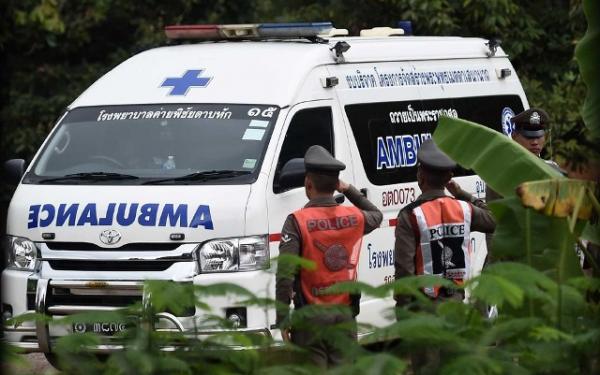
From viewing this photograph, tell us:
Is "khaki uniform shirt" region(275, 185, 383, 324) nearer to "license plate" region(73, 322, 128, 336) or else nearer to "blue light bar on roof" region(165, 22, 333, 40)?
"license plate" region(73, 322, 128, 336)

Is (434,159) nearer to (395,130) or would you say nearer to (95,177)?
(95,177)

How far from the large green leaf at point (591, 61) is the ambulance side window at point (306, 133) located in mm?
2653

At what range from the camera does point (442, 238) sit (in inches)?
293

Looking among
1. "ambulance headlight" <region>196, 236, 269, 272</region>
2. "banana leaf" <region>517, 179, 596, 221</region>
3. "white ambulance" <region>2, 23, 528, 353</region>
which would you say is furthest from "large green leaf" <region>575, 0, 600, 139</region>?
"ambulance headlight" <region>196, 236, 269, 272</region>

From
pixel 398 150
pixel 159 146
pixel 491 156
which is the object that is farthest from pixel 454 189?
pixel 398 150

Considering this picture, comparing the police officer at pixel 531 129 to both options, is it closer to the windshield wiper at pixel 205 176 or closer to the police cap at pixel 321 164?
the windshield wiper at pixel 205 176

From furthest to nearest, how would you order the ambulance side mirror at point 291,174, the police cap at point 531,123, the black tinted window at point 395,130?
the black tinted window at point 395,130
the police cap at point 531,123
the ambulance side mirror at point 291,174

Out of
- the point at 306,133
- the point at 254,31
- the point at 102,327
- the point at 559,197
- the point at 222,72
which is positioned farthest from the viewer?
the point at 254,31

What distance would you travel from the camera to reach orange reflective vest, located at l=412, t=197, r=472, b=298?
7.36 meters

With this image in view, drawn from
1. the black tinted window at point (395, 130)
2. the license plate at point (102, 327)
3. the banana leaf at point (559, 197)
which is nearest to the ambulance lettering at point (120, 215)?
the black tinted window at point (395, 130)

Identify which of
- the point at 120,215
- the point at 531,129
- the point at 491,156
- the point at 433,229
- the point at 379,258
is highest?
the point at 531,129

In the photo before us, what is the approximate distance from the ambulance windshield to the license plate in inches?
177

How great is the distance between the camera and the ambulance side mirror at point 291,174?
9.23m

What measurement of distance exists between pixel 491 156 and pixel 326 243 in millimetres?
931
